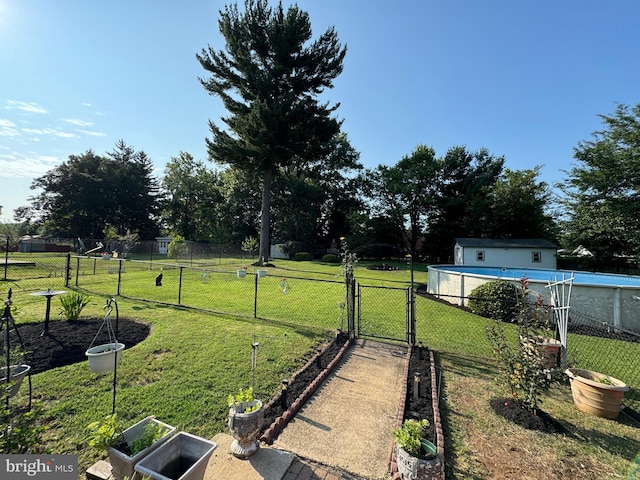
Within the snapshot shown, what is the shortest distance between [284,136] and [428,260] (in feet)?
70.9

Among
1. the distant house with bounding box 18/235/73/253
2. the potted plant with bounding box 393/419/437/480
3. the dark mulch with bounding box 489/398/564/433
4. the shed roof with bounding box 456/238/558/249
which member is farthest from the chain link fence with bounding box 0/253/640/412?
the distant house with bounding box 18/235/73/253

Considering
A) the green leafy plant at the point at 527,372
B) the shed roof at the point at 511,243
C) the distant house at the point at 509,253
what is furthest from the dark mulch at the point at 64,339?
the shed roof at the point at 511,243

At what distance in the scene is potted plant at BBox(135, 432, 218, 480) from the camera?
6.91 ft

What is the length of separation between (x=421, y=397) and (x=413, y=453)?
1.60m

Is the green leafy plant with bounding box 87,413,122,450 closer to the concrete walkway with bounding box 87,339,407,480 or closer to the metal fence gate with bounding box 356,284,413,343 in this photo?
the concrete walkway with bounding box 87,339,407,480

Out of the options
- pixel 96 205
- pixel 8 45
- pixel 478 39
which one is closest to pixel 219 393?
pixel 8 45

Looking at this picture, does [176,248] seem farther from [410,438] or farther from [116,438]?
[410,438]

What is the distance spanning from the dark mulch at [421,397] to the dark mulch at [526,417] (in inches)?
36.0

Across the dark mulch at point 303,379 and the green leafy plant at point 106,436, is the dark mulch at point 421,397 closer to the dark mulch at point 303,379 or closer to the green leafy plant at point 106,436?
the dark mulch at point 303,379

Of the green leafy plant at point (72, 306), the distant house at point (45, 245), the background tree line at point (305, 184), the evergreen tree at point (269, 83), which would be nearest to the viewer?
the green leafy plant at point (72, 306)

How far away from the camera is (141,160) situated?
44812 mm

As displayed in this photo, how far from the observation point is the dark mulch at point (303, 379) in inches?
138

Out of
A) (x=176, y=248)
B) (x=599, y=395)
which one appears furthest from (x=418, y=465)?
(x=176, y=248)

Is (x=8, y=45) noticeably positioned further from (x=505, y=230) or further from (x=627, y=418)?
(x=505, y=230)
